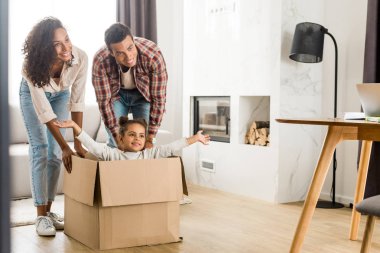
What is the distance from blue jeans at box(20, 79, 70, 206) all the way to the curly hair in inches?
4.5

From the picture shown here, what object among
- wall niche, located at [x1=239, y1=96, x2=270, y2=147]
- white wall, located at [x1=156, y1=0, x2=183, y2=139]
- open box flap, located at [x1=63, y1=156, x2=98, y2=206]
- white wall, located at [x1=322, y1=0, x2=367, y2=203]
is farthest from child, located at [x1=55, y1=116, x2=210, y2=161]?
white wall, located at [x1=156, y1=0, x2=183, y2=139]

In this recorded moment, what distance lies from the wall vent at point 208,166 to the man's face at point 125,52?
71.2 inches

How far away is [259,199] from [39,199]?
67.9 inches

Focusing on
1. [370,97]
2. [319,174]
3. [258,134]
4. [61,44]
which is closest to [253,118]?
[258,134]

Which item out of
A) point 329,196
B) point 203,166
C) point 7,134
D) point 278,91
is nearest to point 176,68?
point 203,166

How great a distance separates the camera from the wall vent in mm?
4062

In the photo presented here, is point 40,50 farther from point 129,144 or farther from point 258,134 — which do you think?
point 258,134

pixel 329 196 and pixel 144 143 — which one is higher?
pixel 144 143

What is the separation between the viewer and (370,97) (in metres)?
1.67

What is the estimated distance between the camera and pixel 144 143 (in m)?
2.44

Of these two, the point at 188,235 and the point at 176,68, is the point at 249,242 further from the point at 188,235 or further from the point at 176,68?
the point at 176,68

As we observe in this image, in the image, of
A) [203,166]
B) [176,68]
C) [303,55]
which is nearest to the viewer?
[303,55]

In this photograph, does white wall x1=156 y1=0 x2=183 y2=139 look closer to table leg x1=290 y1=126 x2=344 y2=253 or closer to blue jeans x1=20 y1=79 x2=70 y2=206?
blue jeans x1=20 y1=79 x2=70 y2=206

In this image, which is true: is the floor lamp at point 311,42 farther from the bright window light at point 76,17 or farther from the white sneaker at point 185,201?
the bright window light at point 76,17
